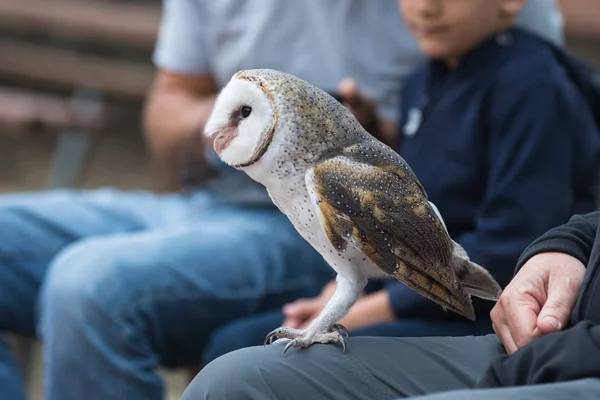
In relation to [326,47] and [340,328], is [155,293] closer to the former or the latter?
[326,47]

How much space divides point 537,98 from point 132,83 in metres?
2.86

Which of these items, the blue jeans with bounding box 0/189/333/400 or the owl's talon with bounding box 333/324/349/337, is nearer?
the owl's talon with bounding box 333/324/349/337

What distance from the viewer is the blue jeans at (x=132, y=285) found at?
1.73 meters

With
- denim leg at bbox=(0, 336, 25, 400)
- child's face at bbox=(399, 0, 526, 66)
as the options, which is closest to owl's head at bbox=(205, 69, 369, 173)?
child's face at bbox=(399, 0, 526, 66)

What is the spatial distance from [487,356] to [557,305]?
0.14 metres

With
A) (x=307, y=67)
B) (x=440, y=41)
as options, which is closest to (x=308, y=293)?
(x=307, y=67)

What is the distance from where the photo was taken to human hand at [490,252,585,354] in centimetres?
104

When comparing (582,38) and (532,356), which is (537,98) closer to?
(532,356)

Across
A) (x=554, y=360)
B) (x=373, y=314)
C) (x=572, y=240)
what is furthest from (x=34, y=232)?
(x=554, y=360)

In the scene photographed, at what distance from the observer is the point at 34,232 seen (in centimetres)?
200

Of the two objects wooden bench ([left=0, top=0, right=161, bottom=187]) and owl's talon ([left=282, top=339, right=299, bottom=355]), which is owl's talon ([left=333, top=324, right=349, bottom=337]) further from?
wooden bench ([left=0, top=0, right=161, bottom=187])

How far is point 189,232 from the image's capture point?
187 centimetres

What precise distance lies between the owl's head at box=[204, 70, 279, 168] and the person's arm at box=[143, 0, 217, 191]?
3.37ft

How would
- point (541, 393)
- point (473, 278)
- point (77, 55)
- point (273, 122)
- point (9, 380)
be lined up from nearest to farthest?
Answer: point (541, 393)
point (273, 122)
point (473, 278)
point (9, 380)
point (77, 55)
